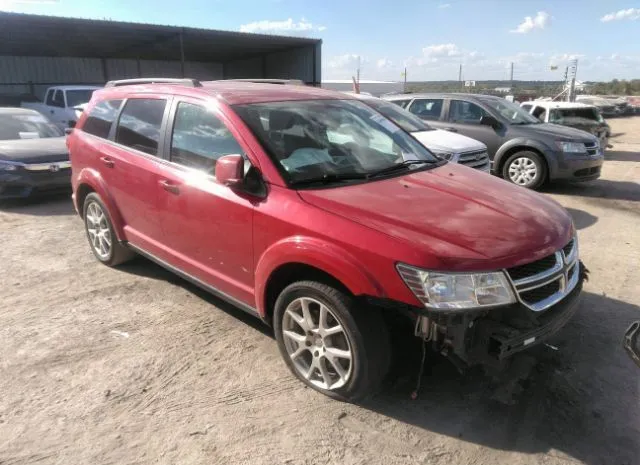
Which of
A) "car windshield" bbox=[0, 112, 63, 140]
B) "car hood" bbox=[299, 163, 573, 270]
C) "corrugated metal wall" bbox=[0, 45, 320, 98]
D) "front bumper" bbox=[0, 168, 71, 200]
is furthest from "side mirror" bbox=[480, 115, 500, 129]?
"corrugated metal wall" bbox=[0, 45, 320, 98]

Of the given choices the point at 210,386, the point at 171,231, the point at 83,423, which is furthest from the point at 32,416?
the point at 171,231

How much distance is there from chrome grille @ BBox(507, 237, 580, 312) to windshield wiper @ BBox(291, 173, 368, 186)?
3.83 ft

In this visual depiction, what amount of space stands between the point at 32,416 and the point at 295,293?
166cm

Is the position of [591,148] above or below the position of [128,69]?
below

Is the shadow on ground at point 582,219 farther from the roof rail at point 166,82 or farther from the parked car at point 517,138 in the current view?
the roof rail at point 166,82

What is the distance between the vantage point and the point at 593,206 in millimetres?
7809

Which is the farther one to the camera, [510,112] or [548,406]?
[510,112]

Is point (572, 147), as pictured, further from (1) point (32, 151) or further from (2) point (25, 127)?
(2) point (25, 127)

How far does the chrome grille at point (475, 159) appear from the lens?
7180 mm

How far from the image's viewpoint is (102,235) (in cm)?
484

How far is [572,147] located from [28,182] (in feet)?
29.4

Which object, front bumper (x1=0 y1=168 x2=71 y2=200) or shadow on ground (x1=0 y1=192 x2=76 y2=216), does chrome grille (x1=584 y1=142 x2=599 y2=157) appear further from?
front bumper (x1=0 y1=168 x2=71 y2=200)

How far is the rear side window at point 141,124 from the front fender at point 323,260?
159 centimetres

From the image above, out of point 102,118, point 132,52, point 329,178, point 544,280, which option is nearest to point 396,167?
point 329,178
